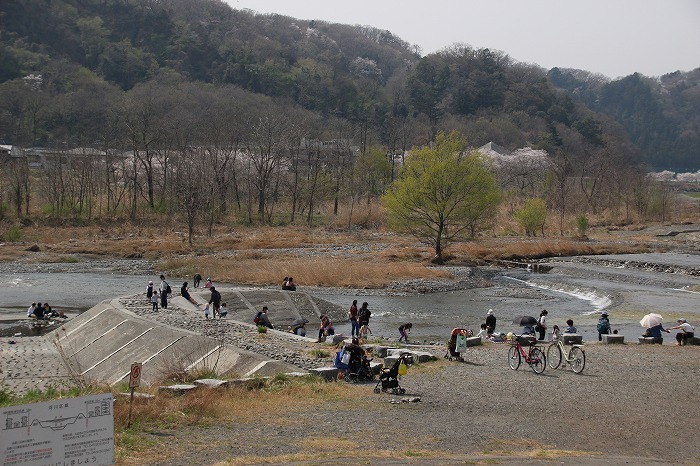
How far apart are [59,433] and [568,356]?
15114 millimetres

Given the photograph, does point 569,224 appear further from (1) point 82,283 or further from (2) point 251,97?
(2) point 251,97

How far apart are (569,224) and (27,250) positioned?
53.6m

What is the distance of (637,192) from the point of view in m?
97.3

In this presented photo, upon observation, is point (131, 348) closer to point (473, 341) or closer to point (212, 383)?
point (212, 383)

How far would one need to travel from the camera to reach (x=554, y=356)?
71.8 ft

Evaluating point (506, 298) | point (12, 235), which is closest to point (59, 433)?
point (506, 298)

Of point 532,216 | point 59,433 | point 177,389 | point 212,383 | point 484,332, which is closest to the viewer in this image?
point 59,433

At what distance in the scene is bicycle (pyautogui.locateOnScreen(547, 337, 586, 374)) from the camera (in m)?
21.0

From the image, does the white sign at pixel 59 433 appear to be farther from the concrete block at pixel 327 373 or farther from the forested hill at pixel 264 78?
the forested hill at pixel 264 78

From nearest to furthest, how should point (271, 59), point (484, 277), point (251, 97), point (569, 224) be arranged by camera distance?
point (484, 277) < point (569, 224) < point (251, 97) < point (271, 59)

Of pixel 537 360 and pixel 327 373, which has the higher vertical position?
pixel 537 360

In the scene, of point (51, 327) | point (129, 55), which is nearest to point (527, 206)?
point (51, 327)

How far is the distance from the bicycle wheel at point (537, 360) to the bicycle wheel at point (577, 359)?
761mm

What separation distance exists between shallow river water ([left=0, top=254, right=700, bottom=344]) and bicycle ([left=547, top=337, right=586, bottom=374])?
8.82 m
